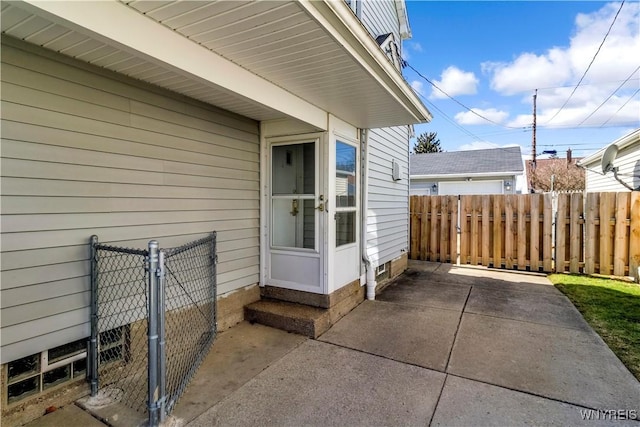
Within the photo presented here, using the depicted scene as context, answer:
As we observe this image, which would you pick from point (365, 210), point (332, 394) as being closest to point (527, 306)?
point (365, 210)

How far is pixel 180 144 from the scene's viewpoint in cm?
312

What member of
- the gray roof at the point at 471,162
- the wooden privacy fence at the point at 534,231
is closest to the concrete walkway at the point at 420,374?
the wooden privacy fence at the point at 534,231

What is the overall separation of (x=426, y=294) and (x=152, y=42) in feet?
15.8

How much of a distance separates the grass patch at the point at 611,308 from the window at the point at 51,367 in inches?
173

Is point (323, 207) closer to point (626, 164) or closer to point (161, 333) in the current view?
point (161, 333)

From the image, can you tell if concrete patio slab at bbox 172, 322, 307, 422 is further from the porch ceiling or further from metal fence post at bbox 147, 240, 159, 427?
the porch ceiling

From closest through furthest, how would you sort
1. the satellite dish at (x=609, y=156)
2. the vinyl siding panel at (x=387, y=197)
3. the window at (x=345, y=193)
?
1. the window at (x=345, y=193)
2. the vinyl siding panel at (x=387, y=197)
3. the satellite dish at (x=609, y=156)

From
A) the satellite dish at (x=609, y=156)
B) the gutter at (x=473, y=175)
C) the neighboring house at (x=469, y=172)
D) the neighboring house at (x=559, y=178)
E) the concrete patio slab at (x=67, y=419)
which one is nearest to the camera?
the concrete patio slab at (x=67, y=419)

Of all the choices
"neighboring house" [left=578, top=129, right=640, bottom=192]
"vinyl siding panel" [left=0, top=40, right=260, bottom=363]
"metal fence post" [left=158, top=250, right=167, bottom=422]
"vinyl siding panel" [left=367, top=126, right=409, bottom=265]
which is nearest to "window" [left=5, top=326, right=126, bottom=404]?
"vinyl siding panel" [left=0, top=40, right=260, bottom=363]

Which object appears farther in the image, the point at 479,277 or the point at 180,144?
the point at 479,277

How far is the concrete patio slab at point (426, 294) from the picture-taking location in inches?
183

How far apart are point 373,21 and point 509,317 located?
17.2 ft

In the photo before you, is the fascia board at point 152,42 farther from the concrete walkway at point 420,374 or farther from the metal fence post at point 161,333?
the concrete walkway at point 420,374

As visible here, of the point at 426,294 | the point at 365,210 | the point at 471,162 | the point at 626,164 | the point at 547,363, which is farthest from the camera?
the point at 471,162
